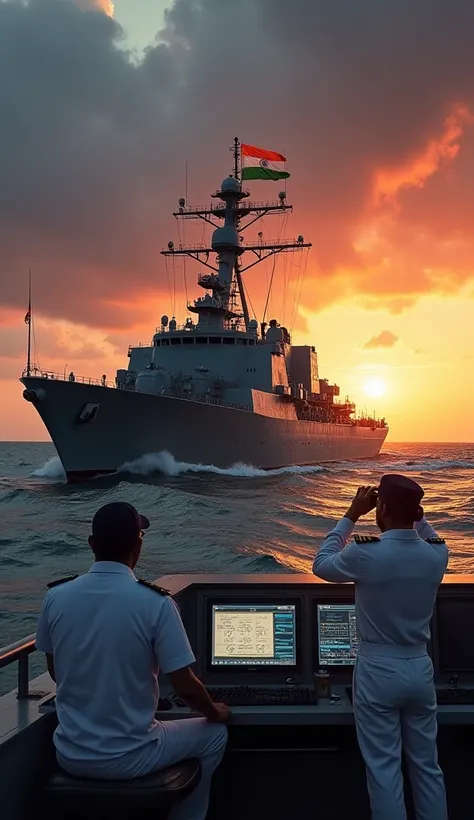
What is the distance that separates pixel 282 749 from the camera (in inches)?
110

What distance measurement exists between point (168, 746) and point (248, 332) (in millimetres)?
28602

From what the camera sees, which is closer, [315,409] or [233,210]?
[233,210]

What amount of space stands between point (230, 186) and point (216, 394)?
37.7 ft

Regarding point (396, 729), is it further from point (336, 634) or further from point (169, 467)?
point (169, 467)

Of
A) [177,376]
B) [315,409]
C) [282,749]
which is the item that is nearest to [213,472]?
[177,376]

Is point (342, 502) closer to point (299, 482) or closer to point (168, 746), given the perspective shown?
point (299, 482)

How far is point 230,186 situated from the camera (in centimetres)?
3195

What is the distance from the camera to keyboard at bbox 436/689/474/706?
264 centimetres

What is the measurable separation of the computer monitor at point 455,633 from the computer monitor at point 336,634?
0.38 meters

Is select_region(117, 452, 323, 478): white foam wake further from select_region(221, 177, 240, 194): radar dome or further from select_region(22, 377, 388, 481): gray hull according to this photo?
select_region(221, 177, 240, 194): radar dome

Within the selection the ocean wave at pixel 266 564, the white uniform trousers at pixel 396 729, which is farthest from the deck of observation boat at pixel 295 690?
the ocean wave at pixel 266 564

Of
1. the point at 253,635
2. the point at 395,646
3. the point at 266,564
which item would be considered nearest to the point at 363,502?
the point at 395,646

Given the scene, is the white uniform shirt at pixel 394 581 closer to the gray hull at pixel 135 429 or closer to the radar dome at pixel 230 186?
the gray hull at pixel 135 429

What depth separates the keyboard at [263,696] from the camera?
2.64 metres
